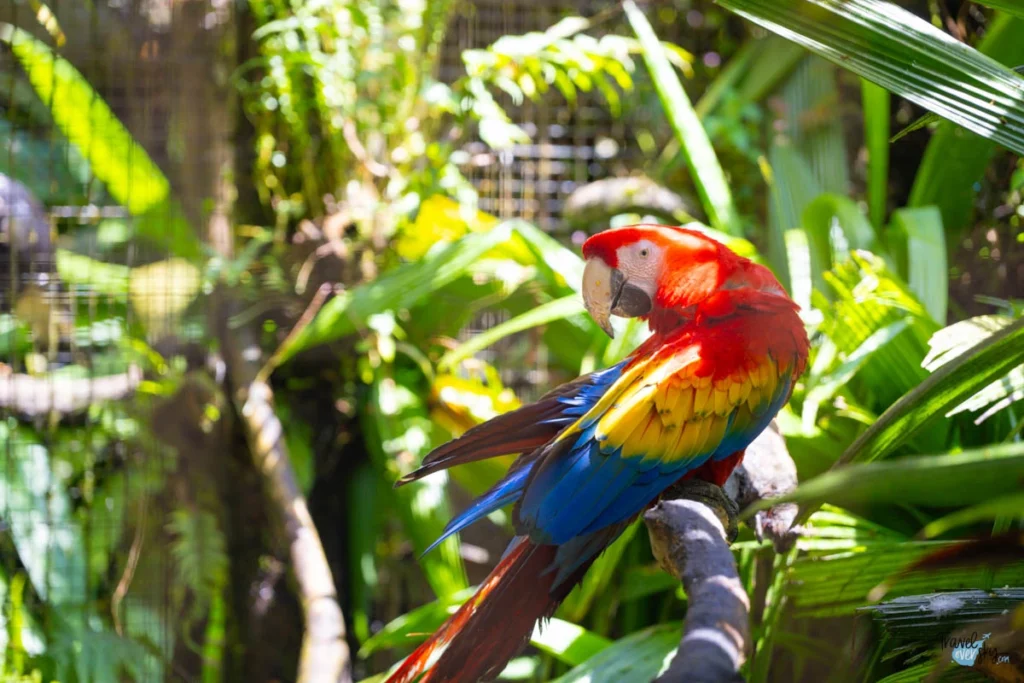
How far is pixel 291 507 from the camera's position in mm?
1217

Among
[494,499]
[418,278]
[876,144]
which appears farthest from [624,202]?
[494,499]

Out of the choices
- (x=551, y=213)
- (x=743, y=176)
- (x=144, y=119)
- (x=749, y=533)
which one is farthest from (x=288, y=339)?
(x=743, y=176)

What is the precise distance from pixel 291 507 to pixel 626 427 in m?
0.76

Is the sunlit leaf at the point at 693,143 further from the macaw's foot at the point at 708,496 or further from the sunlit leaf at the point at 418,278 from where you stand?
the macaw's foot at the point at 708,496

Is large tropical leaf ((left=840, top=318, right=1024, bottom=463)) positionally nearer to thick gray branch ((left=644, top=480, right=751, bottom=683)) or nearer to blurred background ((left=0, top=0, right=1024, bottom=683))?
thick gray branch ((left=644, top=480, right=751, bottom=683))

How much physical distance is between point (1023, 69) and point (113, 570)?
1252mm

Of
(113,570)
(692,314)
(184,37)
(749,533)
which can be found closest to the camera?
(692,314)

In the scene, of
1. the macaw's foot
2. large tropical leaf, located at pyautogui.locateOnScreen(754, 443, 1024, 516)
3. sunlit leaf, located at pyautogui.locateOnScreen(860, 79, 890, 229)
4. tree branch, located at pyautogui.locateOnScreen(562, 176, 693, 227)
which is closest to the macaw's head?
the macaw's foot

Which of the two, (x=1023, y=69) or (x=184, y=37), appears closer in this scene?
(x=1023, y=69)

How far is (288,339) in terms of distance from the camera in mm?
1333

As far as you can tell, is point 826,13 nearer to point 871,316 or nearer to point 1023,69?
point 1023,69

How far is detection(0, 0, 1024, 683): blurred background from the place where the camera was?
0.95 meters

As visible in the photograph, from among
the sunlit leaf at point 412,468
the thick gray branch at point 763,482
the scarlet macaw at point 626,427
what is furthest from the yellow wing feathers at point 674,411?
the sunlit leaf at point 412,468

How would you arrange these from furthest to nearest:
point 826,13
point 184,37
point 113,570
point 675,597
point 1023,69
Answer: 1. point 184,37
2. point 113,570
3. point 675,597
4. point 1023,69
5. point 826,13
